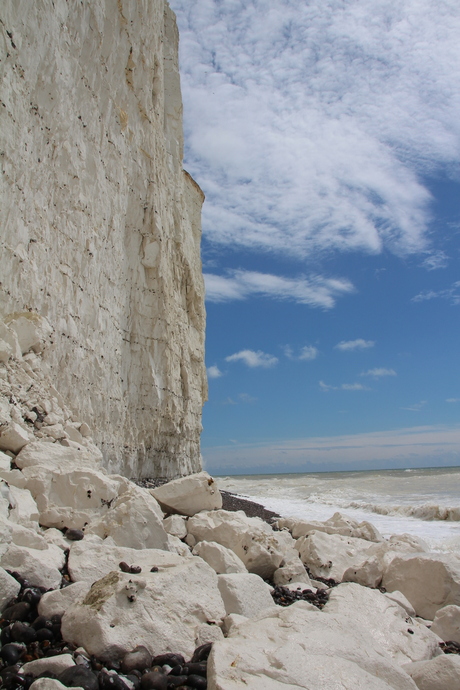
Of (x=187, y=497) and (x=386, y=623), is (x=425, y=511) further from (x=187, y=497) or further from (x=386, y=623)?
(x=386, y=623)

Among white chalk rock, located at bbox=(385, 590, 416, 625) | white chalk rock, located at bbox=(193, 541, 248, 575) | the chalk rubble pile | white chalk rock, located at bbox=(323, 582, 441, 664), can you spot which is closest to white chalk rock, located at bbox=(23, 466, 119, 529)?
the chalk rubble pile

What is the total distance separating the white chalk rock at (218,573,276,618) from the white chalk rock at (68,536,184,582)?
20.3 inches

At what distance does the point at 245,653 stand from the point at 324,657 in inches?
20.2

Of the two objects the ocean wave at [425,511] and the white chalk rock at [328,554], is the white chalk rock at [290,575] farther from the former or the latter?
the ocean wave at [425,511]

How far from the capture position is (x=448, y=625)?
4.72m

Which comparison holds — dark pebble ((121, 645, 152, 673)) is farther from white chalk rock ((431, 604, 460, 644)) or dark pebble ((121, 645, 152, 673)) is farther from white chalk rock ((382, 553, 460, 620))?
white chalk rock ((382, 553, 460, 620))

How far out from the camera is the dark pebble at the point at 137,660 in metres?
3.00

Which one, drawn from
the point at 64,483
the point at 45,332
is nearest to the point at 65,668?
the point at 64,483

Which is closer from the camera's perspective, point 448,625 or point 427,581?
point 448,625

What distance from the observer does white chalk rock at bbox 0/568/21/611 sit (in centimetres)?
346

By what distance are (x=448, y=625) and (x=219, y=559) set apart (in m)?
2.61

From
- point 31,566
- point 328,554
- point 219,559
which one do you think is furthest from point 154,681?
point 328,554

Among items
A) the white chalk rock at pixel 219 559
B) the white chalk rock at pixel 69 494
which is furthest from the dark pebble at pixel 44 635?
the white chalk rock at pixel 219 559

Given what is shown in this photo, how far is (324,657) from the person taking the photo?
293 centimetres
